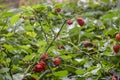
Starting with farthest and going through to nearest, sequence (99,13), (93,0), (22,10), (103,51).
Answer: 1. (93,0)
2. (99,13)
3. (103,51)
4. (22,10)

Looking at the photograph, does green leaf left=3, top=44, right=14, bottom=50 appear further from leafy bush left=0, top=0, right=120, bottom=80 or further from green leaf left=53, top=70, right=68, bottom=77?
green leaf left=53, top=70, right=68, bottom=77

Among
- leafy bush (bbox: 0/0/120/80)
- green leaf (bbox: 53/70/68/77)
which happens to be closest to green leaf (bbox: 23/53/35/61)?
leafy bush (bbox: 0/0/120/80)

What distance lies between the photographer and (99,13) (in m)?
3.73

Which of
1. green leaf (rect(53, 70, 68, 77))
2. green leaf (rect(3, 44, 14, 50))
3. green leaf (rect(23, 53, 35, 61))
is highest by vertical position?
green leaf (rect(3, 44, 14, 50))

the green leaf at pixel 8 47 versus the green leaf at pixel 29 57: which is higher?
the green leaf at pixel 8 47

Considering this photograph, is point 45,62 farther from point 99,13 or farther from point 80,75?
point 99,13

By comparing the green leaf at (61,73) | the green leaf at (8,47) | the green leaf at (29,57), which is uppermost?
the green leaf at (8,47)

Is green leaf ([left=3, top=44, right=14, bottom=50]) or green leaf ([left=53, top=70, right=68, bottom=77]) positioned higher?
green leaf ([left=3, top=44, right=14, bottom=50])

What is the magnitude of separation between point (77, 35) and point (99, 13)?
1.57 m

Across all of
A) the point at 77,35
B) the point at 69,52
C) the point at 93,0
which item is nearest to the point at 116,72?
the point at 69,52

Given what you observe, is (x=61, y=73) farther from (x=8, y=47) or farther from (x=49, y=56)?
(x=8, y=47)

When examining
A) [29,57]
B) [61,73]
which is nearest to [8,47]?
[29,57]

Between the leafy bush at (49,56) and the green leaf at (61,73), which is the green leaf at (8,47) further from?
the green leaf at (61,73)

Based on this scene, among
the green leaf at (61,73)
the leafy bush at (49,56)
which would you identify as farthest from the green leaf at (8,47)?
the green leaf at (61,73)
